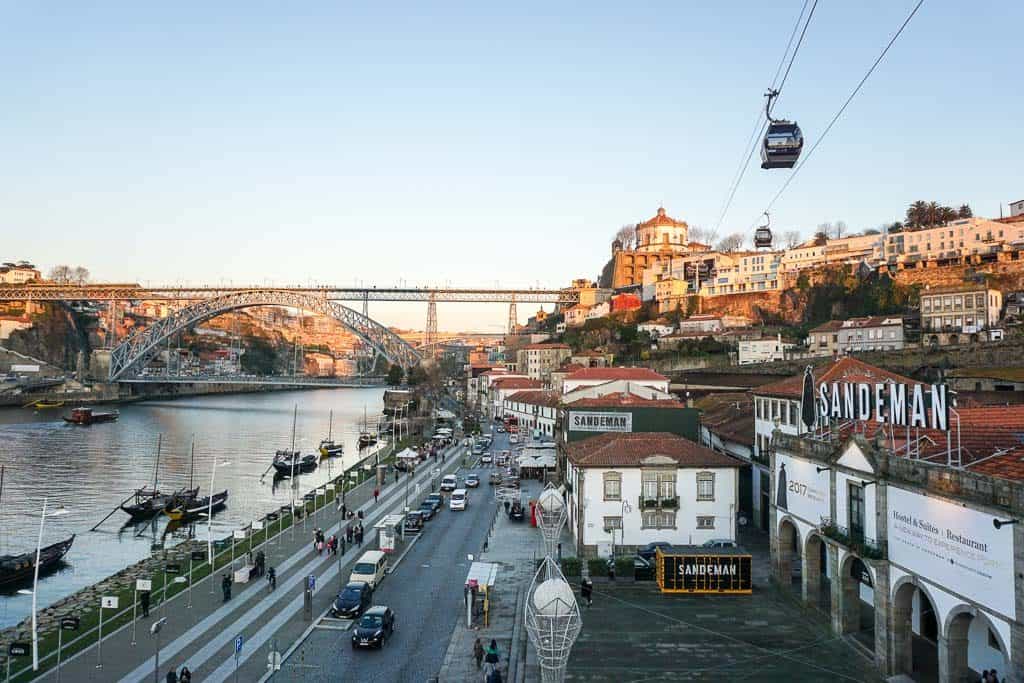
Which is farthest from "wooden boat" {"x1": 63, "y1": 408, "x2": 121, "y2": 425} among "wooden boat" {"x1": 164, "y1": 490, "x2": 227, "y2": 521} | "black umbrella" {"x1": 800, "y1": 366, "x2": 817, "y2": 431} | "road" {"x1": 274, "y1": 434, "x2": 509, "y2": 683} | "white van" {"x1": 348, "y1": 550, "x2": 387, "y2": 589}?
"black umbrella" {"x1": 800, "y1": 366, "x2": 817, "y2": 431}

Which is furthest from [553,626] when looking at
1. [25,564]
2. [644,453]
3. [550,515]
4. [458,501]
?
[25,564]

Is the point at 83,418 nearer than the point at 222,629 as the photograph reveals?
No

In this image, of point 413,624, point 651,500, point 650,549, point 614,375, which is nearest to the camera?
point 413,624

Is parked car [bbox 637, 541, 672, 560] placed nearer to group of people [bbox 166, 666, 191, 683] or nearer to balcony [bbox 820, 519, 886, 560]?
balcony [bbox 820, 519, 886, 560]

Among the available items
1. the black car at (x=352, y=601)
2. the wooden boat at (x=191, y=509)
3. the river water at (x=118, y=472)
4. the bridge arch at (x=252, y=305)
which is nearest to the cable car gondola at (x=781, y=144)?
the black car at (x=352, y=601)

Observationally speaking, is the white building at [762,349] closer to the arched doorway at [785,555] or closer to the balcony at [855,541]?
the arched doorway at [785,555]

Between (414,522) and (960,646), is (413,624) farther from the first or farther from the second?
(414,522)
